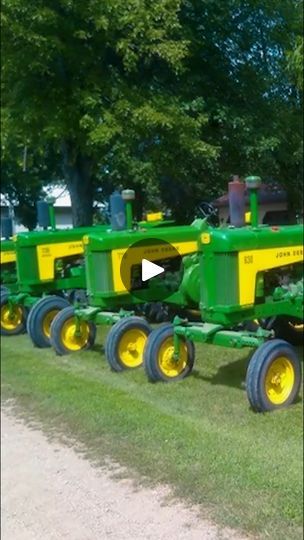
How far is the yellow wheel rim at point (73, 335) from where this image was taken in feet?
29.0

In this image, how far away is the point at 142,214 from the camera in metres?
3.81

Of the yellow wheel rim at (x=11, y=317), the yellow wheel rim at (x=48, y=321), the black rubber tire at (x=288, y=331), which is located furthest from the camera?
the yellow wheel rim at (x=11, y=317)

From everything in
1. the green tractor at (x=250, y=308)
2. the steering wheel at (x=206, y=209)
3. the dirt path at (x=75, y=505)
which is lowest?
the dirt path at (x=75, y=505)

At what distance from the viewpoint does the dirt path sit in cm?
342

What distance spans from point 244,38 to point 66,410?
457 cm

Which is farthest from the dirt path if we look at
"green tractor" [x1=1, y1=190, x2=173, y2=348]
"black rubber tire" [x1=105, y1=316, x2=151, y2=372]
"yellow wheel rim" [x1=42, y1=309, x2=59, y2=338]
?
"yellow wheel rim" [x1=42, y1=309, x2=59, y2=338]

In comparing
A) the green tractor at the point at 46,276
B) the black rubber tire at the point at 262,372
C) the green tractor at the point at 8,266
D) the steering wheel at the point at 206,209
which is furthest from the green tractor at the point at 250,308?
the steering wheel at the point at 206,209

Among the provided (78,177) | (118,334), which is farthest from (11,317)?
(78,177)

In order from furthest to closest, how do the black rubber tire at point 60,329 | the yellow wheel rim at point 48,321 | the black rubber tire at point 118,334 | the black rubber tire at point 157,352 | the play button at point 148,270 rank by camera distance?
the yellow wheel rim at point 48,321, the black rubber tire at point 60,329, the black rubber tire at point 118,334, the black rubber tire at point 157,352, the play button at point 148,270

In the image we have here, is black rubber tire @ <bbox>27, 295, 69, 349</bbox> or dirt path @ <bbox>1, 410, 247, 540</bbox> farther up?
black rubber tire @ <bbox>27, 295, 69, 349</bbox>

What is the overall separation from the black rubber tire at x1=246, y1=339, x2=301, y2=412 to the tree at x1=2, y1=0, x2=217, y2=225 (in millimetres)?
2623

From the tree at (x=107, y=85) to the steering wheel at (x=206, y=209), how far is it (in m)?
0.17

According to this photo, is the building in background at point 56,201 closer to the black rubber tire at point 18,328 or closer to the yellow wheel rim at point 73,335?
the yellow wheel rim at point 73,335
